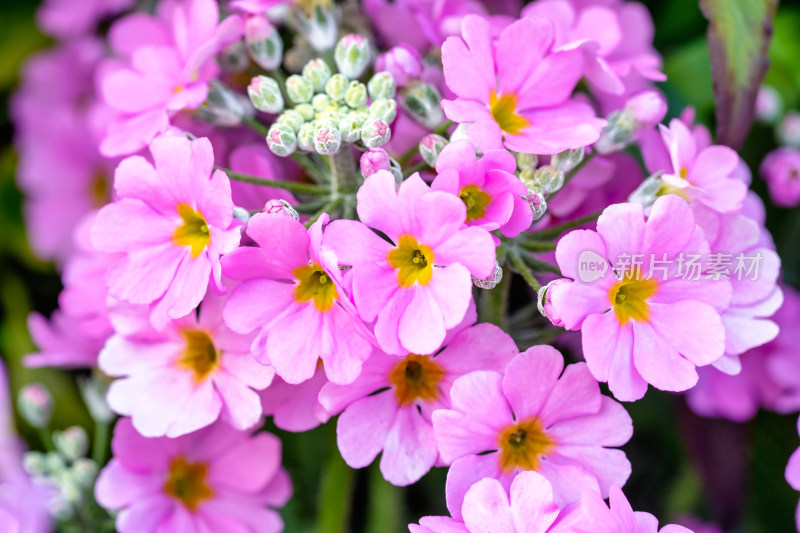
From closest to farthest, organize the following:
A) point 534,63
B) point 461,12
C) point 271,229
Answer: point 271,229 < point 534,63 < point 461,12

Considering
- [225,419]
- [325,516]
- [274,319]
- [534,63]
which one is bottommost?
[325,516]

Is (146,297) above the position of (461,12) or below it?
below

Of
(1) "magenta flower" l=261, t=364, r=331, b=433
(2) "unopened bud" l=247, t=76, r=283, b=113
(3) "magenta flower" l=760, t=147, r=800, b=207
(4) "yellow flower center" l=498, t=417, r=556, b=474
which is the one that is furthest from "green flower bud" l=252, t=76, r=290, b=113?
(3) "magenta flower" l=760, t=147, r=800, b=207

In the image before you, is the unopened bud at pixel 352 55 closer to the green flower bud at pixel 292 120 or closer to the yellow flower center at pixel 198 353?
the green flower bud at pixel 292 120

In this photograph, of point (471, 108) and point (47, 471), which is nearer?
point (471, 108)

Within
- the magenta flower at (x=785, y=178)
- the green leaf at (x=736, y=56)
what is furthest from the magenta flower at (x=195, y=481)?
the magenta flower at (x=785, y=178)

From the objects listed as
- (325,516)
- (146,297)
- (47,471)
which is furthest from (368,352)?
(47,471)

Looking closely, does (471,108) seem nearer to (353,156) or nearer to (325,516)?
(353,156)

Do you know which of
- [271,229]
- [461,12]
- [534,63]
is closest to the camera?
[271,229]
